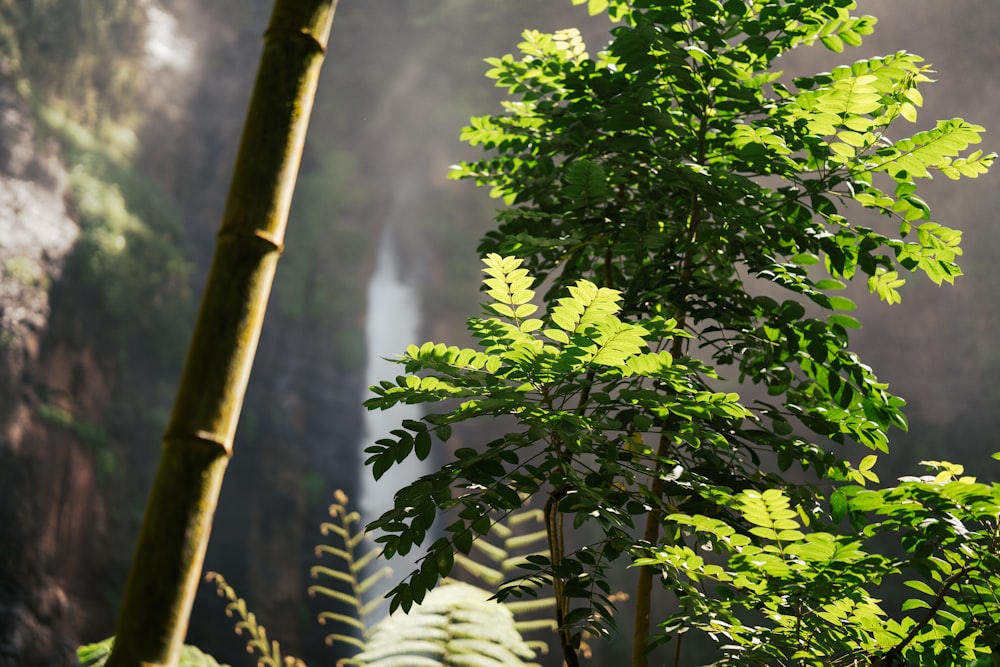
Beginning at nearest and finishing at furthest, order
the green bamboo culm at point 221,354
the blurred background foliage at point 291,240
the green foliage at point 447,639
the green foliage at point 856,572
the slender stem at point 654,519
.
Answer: the green bamboo culm at point 221,354
the green foliage at point 856,572
the slender stem at point 654,519
the green foliage at point 447,639
the blurred background foliage at point 291,240

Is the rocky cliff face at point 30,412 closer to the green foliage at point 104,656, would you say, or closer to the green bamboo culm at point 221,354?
the green foliage at point 104,656

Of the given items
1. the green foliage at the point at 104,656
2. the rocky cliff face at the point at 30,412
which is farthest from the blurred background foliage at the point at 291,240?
the green foliage at the point at 104,656

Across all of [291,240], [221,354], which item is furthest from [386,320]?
[221,354]

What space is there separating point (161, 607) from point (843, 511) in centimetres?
70

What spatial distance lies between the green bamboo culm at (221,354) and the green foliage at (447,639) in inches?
56.6

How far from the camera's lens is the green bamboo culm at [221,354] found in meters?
0.46

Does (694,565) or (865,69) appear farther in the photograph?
(865,69)

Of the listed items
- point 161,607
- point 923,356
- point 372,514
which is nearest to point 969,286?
A: point 923,356

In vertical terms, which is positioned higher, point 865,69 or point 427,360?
point 865,69

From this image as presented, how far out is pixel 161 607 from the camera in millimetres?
459

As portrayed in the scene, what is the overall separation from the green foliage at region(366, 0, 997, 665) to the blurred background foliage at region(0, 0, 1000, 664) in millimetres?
6119

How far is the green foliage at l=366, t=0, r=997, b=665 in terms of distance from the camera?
845 millimetres

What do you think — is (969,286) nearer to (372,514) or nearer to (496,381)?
(372,514)

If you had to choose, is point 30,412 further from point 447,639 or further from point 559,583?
point 559,583
